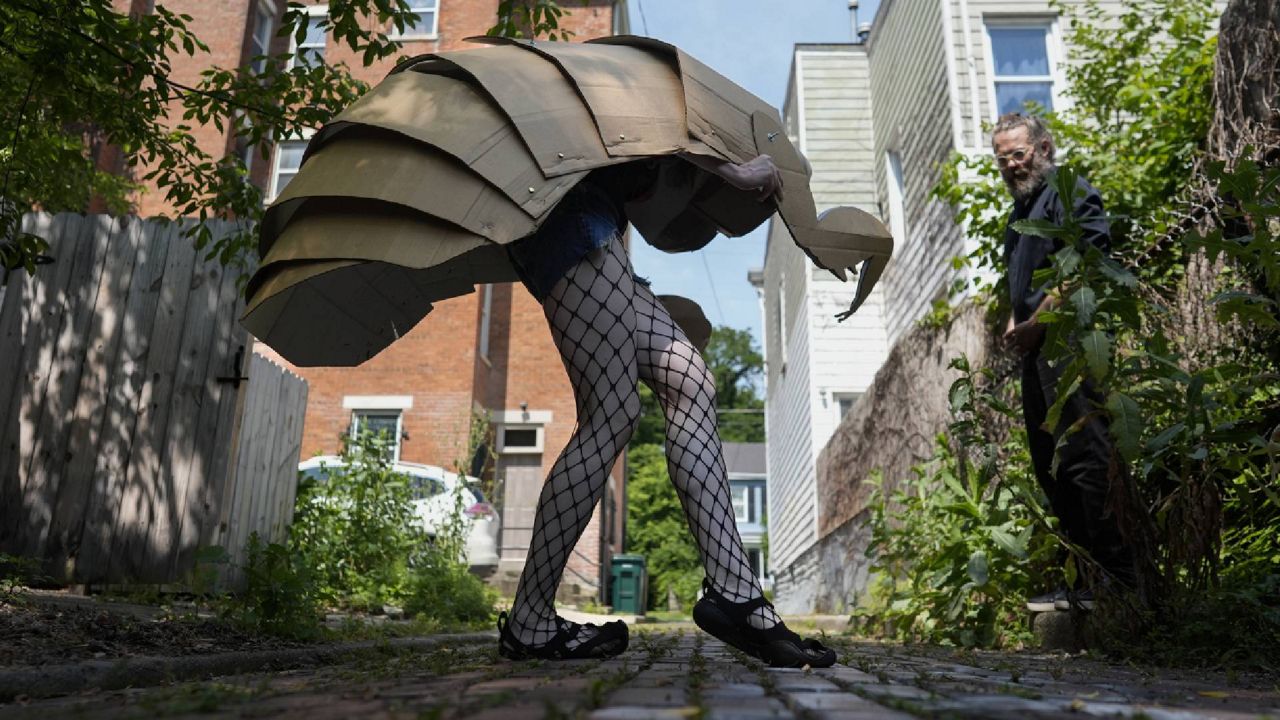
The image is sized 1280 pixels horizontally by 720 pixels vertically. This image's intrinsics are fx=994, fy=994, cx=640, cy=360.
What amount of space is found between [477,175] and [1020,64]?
10762mm

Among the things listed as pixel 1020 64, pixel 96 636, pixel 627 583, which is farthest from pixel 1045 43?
pixel 96 636

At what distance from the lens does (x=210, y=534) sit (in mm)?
5383

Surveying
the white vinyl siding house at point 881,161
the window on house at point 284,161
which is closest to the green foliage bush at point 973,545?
the white vinyl siding house at point 881,161

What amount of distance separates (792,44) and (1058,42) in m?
5.73

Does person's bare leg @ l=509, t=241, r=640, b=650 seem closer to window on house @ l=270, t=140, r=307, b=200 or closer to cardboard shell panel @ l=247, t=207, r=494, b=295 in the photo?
cardboard shell panel @ l=247, t=207, r=494, b=295

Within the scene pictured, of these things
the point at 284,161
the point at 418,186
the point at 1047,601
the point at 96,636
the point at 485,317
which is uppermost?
the point at 284,161

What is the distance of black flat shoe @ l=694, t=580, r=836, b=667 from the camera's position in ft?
7.72

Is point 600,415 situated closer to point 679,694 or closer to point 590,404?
point 590,404

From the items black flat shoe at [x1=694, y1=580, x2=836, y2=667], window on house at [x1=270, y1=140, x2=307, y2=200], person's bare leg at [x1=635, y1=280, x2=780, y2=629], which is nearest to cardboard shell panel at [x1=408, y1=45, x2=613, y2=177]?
person's bare leg at [x1=635, y1=280, x2=780, y2=629]

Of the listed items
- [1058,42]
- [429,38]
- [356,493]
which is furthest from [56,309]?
[429,38]

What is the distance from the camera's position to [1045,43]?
A: 11.6 m

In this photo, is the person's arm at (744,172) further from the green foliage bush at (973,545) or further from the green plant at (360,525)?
the green plant at (360,525)

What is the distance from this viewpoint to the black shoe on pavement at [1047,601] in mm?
3832

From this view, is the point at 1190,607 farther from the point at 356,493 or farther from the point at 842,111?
the point at 842,111
